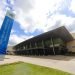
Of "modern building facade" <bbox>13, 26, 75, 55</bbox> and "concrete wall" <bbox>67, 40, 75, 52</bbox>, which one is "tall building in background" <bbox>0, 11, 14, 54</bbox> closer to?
"modern building facade" <bbox>13, 26, 75, 55</bbox>

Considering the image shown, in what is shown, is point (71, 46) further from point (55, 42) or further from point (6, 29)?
point (6, 29)

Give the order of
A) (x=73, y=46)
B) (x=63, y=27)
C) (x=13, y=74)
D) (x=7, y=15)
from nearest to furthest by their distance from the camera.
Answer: (x=7, y=15), (x=13, y=74), (x=63, y=27), (x=73, y=46)

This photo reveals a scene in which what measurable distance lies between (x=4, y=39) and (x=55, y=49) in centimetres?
3438

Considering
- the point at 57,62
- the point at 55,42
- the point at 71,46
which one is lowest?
the point at 57,62

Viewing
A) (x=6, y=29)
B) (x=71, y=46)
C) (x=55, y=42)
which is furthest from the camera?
(x=55, y=42)

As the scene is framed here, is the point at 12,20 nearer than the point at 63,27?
Yes

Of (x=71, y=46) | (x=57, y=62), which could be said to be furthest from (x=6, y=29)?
(x=71, y=46)

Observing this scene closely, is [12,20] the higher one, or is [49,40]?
[49,40]

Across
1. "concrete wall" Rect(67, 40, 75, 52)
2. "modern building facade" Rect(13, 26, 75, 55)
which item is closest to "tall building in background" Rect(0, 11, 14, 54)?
"modern building facade" Rect(13, 26, 75, 55)

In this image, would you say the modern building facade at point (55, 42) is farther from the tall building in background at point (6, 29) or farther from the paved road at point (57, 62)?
the tall building in background at point (6, 29)

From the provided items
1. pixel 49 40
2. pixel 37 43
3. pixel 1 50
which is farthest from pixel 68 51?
pixel 1 50

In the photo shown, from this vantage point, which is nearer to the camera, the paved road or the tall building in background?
the tall building in background

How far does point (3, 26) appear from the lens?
4.18 m

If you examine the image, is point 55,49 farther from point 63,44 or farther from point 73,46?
point 73,46
